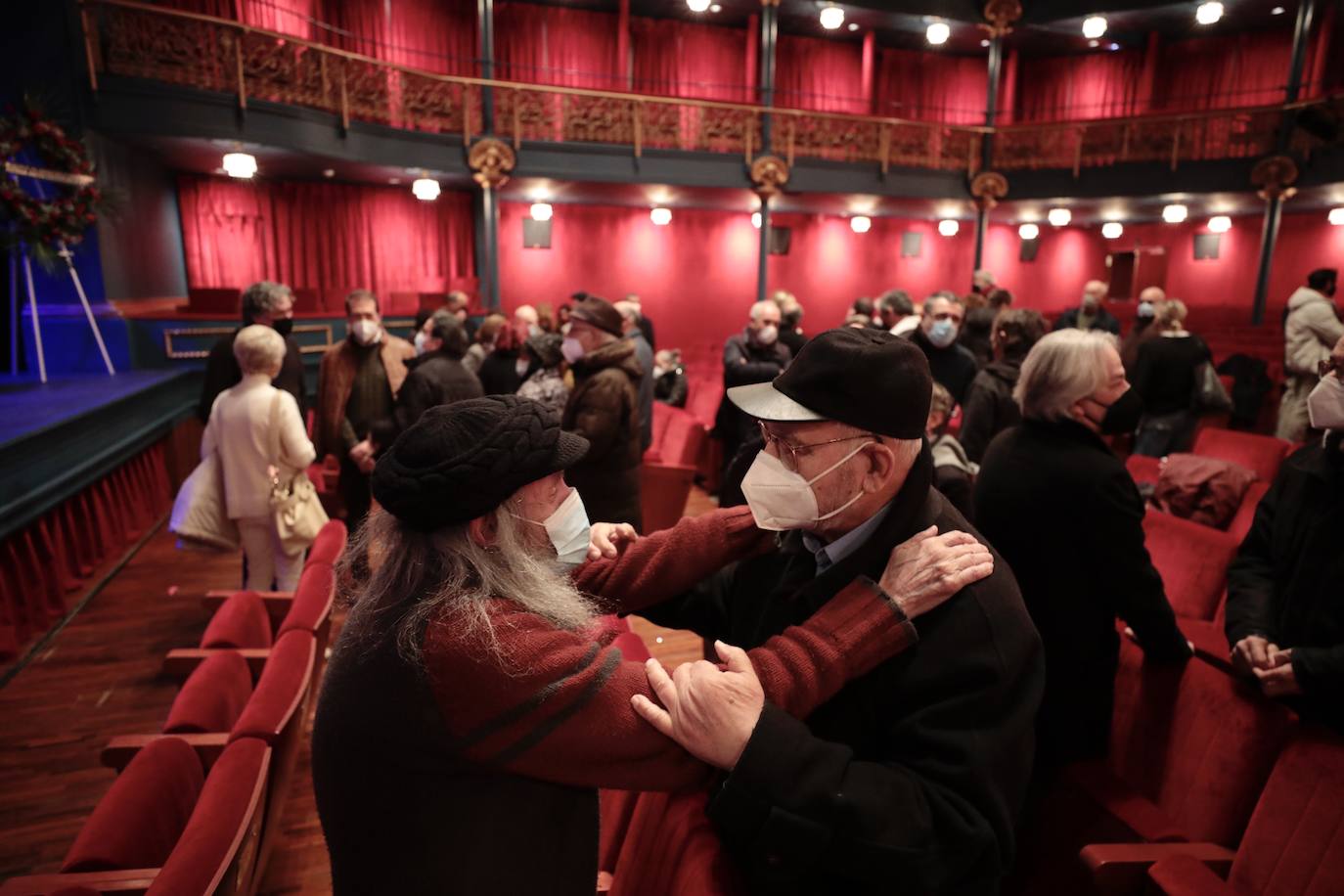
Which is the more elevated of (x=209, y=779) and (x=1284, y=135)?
(x=1284, y=135)

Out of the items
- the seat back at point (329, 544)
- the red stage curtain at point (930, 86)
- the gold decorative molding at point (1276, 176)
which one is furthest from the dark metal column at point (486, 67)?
the gold decorative molding at point (1276, 176)

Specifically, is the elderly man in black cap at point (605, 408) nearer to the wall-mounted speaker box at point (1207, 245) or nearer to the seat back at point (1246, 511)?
the seat back at point (1246, 511)

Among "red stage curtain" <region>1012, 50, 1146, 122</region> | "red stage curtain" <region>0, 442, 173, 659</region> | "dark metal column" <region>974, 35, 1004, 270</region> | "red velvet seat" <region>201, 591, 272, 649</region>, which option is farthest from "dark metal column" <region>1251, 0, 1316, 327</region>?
"red stage curtain" <region>0, 442, 173, 659</region>

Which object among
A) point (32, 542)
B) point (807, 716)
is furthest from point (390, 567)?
point (32, 542)

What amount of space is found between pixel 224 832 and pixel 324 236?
1295 cm

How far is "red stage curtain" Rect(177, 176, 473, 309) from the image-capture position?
11516 millimetres

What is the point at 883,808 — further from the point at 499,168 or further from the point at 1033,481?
the point at 499,168

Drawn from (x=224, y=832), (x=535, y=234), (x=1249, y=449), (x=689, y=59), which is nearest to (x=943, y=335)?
(x=1249, y=449)

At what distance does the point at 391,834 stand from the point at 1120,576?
1.59 m

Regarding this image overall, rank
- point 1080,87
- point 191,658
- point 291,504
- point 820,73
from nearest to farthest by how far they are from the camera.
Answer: point 191,658, point 291,504, point 820,73, point 1080,87

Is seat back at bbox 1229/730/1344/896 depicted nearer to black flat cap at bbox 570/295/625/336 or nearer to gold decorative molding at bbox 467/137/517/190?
black flat cap at bbox 570/295/625/336

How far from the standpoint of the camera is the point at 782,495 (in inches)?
50.4

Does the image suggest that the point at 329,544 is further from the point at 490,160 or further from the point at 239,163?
the point at 490,160

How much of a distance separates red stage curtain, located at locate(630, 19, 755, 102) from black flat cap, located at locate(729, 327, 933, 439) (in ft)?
48.0
